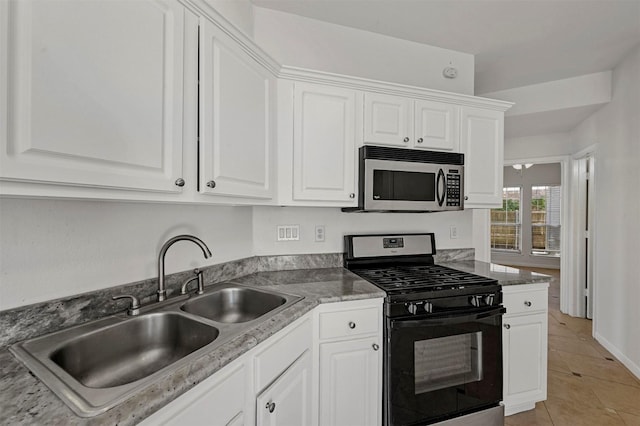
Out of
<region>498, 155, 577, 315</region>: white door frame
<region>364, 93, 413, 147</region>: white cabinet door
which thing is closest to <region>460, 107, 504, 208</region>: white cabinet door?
<region>364, 93, 413, 147</region>: white cabinet door

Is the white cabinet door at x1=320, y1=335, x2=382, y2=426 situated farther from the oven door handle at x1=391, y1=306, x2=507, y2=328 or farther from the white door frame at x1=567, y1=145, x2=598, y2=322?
the white door frame at x1=567, y1=145, x2=598, y2=322

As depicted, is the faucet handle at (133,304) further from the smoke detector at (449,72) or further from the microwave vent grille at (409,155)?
the smoke detector at (449,72)

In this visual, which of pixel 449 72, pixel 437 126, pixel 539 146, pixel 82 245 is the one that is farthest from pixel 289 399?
pixel 539 146

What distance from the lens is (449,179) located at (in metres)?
2.05

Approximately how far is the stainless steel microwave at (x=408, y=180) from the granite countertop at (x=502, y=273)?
1.55ft

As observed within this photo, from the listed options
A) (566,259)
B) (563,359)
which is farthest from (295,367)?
(566,259)

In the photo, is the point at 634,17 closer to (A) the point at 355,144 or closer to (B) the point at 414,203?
(B) the point at 414,203

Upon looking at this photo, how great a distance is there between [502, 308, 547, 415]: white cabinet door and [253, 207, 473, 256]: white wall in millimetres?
769

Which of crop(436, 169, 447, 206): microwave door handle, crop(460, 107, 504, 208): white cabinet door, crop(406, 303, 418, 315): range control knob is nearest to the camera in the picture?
crop(406, 303, 418, 315): range control knob

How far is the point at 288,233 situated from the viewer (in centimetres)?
211

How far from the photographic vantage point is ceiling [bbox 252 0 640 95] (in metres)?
1.95

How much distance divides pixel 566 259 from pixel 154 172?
4662 mm

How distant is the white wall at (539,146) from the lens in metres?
3.84

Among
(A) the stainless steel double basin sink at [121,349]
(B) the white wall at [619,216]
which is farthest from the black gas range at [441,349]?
(B) the white wall at [619,216]
